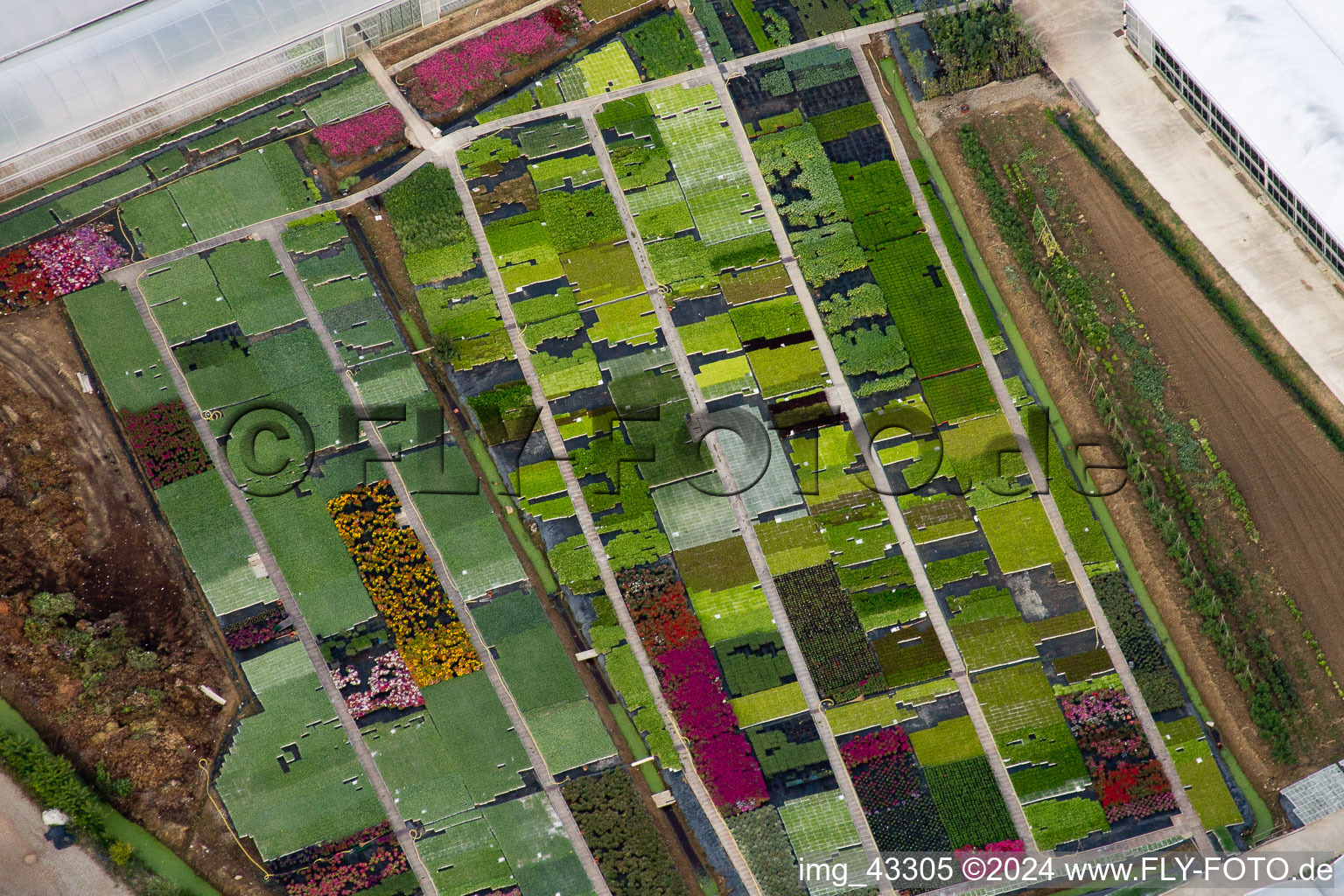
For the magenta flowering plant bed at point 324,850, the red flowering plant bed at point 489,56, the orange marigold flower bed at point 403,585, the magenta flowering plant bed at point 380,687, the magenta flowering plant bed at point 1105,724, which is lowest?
the magenta flowering plant bed at point 1105,724

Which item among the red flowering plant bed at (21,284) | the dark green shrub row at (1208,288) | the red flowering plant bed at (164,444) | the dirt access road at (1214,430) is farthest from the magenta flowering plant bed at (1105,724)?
the red flowering plant bed at (21,284)

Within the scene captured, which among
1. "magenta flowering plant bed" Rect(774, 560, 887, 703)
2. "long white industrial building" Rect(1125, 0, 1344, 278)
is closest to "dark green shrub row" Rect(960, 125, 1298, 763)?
"long white industrial building" Rect(1125, 0, 1344, 278)

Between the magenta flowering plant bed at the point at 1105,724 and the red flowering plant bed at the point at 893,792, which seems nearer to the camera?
the red flowering plant bed at the point at 893,792

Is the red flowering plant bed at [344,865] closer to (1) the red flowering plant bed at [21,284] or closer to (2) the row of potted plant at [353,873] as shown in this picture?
(2) the row of potted plant at [353,873]

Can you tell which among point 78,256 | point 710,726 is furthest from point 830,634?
point 78,256

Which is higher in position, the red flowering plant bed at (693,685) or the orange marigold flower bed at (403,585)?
the orange marigold flower bed at (403,585)

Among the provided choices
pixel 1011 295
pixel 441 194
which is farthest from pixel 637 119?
pixel 1011 295
